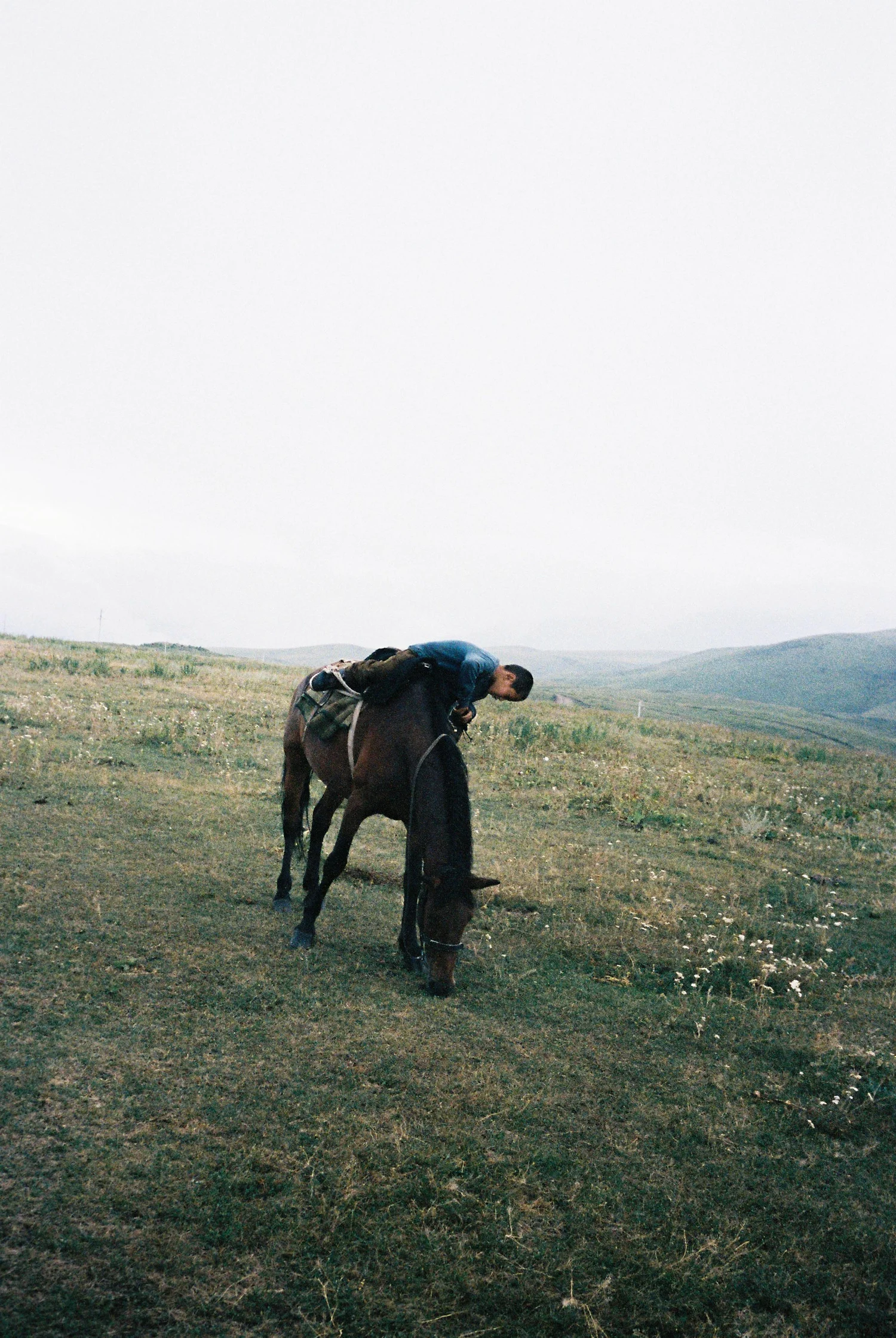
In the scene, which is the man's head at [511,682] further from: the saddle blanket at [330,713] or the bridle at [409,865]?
the saddle blanket at [330,713]

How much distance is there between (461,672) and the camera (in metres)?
6.27

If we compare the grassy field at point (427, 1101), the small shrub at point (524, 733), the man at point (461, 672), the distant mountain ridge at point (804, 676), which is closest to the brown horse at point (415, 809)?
the man at point (461, 672)

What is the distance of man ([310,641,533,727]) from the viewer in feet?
20.9

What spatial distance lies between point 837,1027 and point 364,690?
505 centimetres

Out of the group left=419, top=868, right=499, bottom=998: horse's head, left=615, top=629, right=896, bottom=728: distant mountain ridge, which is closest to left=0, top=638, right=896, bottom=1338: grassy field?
left=419, top=868, right=499, bottom=998: horse's head

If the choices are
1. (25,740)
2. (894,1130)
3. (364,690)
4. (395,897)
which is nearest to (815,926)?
(894,1130)

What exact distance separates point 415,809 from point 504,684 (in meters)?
1.41

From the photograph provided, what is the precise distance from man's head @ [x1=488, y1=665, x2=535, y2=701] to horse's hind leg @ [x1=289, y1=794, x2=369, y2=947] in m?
1.58

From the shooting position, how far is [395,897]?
828 cm

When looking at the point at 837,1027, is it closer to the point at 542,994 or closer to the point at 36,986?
the point at 542,994

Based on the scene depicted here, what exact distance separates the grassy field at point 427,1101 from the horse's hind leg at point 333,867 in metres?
0.34

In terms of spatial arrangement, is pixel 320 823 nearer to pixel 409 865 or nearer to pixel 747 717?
pixel 409 865

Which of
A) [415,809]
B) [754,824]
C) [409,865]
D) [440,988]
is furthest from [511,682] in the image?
[754,824]

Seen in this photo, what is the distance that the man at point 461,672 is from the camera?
250 inches
